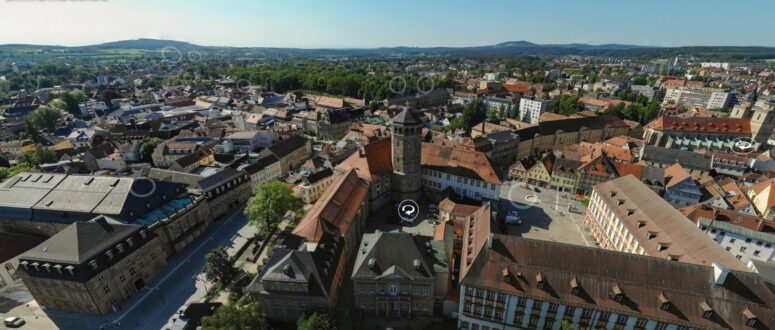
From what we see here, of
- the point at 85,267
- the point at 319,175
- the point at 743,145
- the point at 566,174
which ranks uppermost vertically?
the point at 85,267

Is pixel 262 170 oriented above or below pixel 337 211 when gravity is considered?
below

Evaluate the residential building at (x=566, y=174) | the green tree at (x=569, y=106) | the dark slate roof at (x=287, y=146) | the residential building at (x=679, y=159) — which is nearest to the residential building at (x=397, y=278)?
the residential building at (x=566, y=174)

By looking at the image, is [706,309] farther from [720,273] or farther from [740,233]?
[740,233]

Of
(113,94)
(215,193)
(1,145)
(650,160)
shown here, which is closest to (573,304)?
(215,193)

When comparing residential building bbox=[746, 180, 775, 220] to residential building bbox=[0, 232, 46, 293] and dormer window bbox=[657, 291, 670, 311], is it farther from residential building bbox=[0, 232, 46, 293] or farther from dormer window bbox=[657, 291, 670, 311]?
residential building bbox=[0, 232, 46, 293]

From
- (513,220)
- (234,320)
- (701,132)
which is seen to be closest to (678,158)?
(701,132)

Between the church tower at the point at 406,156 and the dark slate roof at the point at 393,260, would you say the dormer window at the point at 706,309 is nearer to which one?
the dark slate roof at the point at 393,260

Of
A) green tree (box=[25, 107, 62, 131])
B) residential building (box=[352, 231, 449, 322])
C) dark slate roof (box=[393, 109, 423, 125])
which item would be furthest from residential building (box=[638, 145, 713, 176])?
green tree (box=[25, 107, 62, 131])
